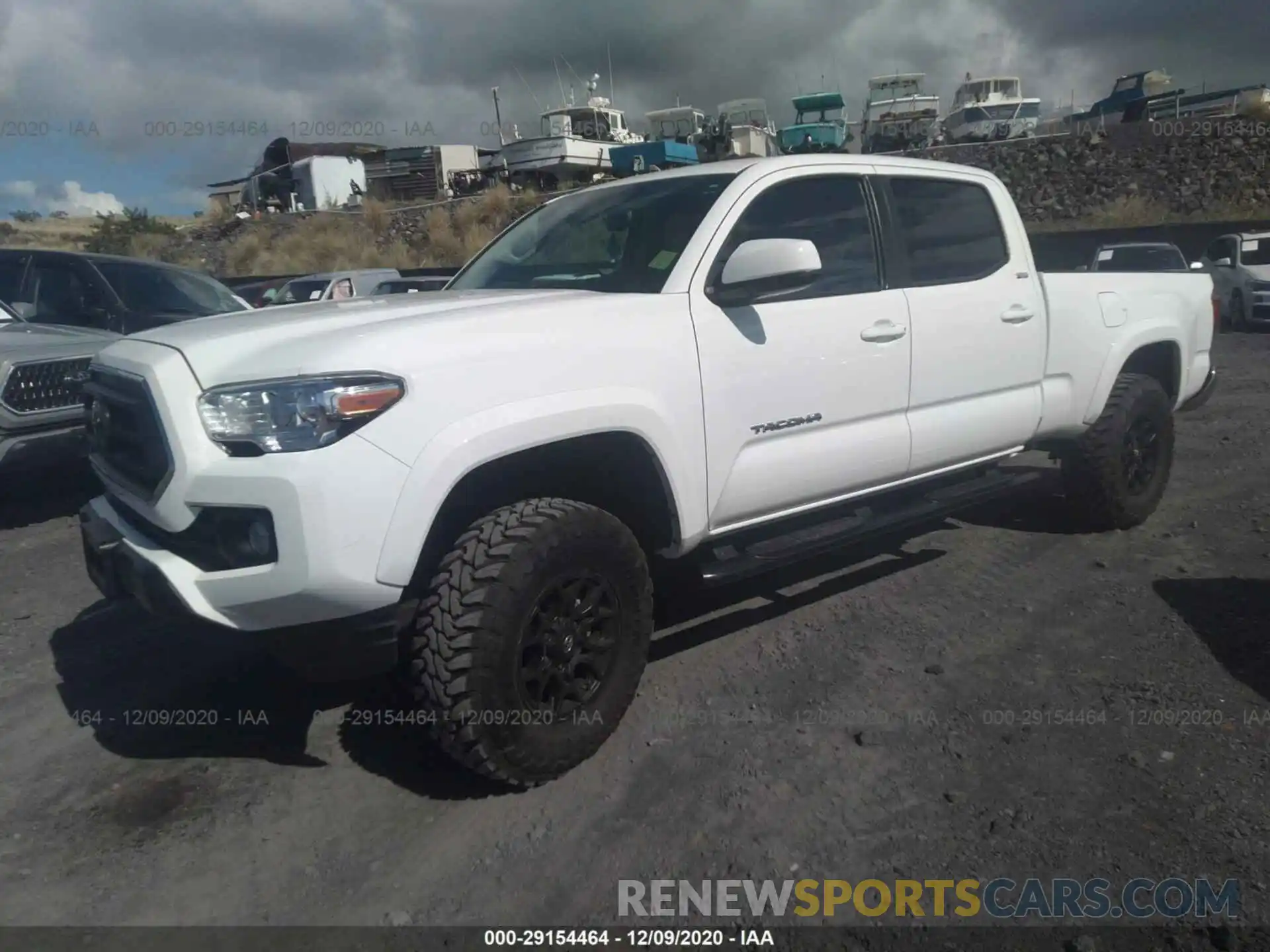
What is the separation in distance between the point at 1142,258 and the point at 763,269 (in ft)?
51.1

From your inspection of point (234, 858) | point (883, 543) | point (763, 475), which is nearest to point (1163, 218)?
point (883, 543)

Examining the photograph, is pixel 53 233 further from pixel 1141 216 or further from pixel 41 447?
pixel 41 447

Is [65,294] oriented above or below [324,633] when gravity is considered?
above

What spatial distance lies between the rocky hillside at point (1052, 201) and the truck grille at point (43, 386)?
20.6 m

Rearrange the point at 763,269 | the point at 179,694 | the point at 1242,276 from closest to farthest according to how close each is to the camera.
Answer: the point at 763,269 → the point at 179,694 → the point at 1242,276

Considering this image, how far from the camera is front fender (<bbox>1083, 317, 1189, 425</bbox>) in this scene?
5074mm

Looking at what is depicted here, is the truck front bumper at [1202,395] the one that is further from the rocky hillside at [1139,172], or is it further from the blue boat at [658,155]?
the rocky hillside at [1139,172]

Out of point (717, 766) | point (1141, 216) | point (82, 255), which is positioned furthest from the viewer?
point (1141, 216)

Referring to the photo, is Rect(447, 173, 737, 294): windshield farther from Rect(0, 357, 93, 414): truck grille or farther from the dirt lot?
Rect(0, 357, 93, 414): truck grille

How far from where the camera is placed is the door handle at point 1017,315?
14.9 ft

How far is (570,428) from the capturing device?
9.62 ft

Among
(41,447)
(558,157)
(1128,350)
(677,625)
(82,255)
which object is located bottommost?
(677,625)

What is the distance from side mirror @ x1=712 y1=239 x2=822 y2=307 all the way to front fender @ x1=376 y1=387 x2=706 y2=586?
0.47m

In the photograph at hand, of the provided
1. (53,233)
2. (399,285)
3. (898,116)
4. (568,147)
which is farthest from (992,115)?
(53,233)
